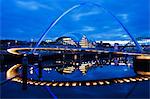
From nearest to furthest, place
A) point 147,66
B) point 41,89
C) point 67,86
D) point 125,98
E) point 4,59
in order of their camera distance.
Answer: point 125,98, point 41,89, point 67,86, point 147,66, point 4,59

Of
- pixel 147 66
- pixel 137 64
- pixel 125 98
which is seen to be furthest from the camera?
pixel 137 64

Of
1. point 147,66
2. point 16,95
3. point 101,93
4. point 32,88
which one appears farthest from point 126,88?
point 147,66

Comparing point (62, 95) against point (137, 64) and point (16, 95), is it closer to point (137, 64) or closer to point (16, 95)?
point (16, 95)

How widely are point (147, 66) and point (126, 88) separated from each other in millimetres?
11700

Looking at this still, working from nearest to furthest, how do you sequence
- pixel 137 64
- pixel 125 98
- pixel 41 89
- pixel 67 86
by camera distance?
1. pixel 125 98
2. pixel 41 89
3. pixel 67 86
4. pixel 137 64

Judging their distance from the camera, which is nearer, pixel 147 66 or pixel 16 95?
pixel 16 95

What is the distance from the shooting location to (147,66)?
2486 cm

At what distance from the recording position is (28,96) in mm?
11453

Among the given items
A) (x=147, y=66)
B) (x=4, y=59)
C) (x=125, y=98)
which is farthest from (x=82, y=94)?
(x=4, y=59)

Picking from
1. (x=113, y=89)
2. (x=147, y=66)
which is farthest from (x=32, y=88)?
(x=147, y=66)

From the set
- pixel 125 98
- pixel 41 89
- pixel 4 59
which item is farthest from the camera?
pixel 4 59

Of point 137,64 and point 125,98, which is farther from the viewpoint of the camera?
point 137,64

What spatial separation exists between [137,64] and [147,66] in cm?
186

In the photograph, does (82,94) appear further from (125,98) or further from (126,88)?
(126,88)
